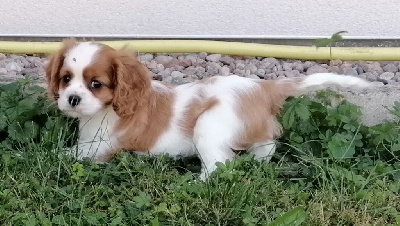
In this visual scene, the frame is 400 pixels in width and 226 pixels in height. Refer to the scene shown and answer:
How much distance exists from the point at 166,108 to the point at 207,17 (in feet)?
4.78

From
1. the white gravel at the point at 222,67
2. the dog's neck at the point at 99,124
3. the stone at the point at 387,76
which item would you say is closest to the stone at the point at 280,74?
the white gravel at the point at 222,67

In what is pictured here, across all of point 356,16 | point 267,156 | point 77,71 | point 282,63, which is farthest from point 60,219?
point 356,16

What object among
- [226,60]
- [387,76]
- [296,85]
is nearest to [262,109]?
[296,85]

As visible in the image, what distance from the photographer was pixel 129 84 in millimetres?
4125

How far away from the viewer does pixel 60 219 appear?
11.5ft

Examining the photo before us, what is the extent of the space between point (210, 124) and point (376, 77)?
4.88 feet

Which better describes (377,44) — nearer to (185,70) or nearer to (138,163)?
(185,70)

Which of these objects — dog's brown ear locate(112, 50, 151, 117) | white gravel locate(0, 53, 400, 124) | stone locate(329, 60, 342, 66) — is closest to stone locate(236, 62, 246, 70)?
white gravel locate(0, 53, 400, 124)

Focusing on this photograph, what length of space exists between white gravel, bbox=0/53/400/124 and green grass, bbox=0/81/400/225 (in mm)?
629

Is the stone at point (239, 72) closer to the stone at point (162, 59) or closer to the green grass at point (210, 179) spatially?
the stone at point (162, 59)

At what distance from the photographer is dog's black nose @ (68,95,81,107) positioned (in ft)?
13.1

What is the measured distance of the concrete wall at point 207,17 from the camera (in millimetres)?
5516

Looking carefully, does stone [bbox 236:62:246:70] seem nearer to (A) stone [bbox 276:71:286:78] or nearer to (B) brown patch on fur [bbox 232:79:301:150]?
(A) stone [bbox 276:71:286:78]

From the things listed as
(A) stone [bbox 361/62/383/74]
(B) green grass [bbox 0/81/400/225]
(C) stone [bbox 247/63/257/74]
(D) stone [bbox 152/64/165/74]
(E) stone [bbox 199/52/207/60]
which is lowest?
(B) green grass [bbox 0/81/400/225]
